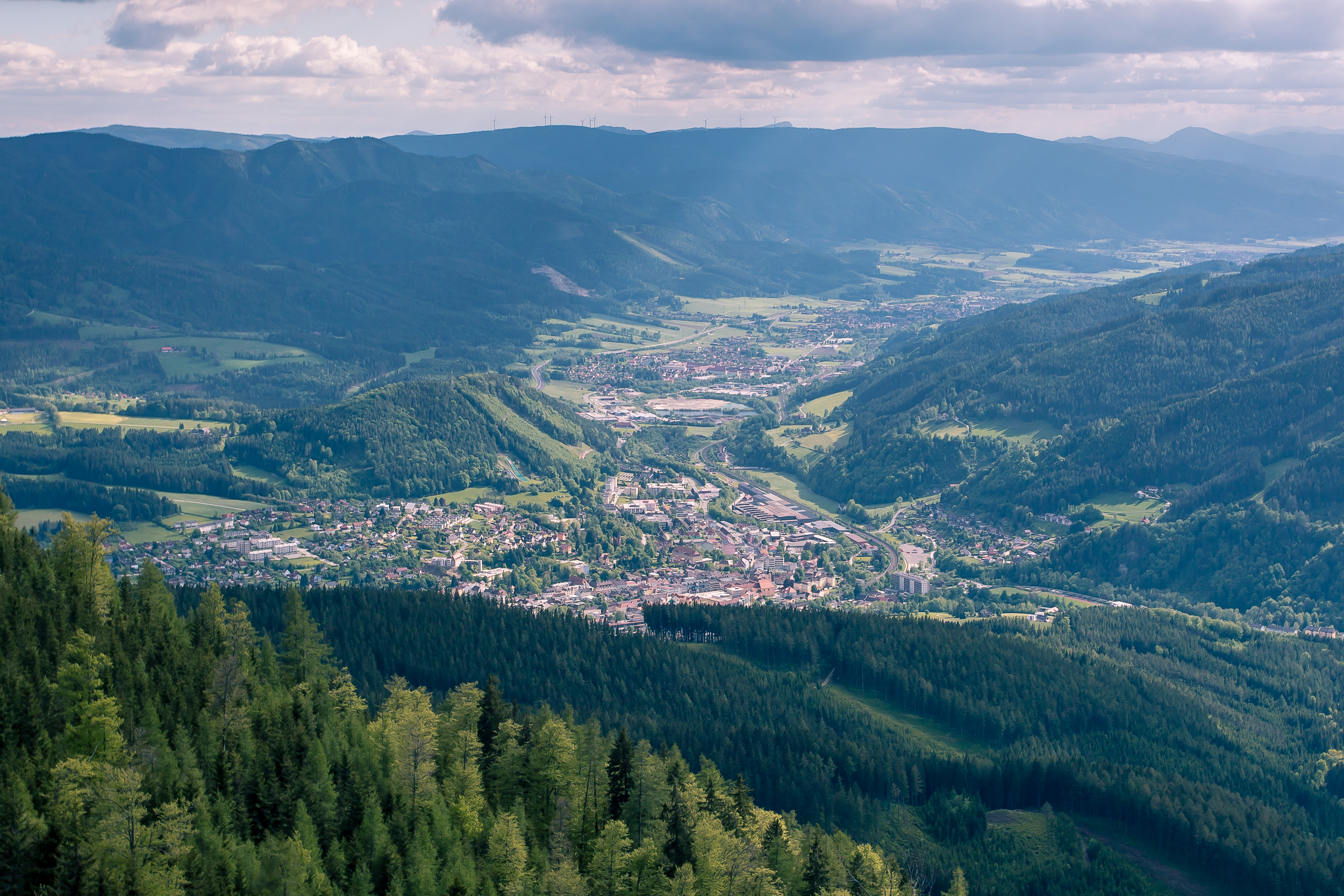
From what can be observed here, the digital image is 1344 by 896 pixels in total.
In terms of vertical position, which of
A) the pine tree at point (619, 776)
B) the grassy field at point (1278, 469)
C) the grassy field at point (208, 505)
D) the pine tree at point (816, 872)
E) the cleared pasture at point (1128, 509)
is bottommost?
the cleared pasture at point (1128, 509)

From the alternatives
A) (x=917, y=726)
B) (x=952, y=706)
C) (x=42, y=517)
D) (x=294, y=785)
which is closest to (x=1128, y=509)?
(x=952, y=706)

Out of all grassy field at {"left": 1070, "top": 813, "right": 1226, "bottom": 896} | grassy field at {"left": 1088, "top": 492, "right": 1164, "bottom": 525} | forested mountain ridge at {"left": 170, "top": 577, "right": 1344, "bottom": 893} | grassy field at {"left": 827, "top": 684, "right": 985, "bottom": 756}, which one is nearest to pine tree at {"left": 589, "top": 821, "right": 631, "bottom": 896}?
forested mountain ridge at {"left": 170, "top": 577, "right": 1344, "bottom": 893}

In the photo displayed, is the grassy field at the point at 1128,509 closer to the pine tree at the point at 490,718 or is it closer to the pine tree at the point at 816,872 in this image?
the pine tree at the point at 490,718

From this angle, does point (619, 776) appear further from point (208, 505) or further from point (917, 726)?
point (208, 505)

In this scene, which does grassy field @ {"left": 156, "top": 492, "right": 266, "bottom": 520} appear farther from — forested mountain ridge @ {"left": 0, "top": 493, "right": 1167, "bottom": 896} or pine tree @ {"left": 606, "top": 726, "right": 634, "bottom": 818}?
pine tree @ {"left": 606, "top": 726, "right": 634, "bottom": 818}

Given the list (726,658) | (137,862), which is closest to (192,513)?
(726,658)

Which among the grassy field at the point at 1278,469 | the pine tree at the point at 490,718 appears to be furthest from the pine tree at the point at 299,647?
the grassy field at the point at 1278,469
